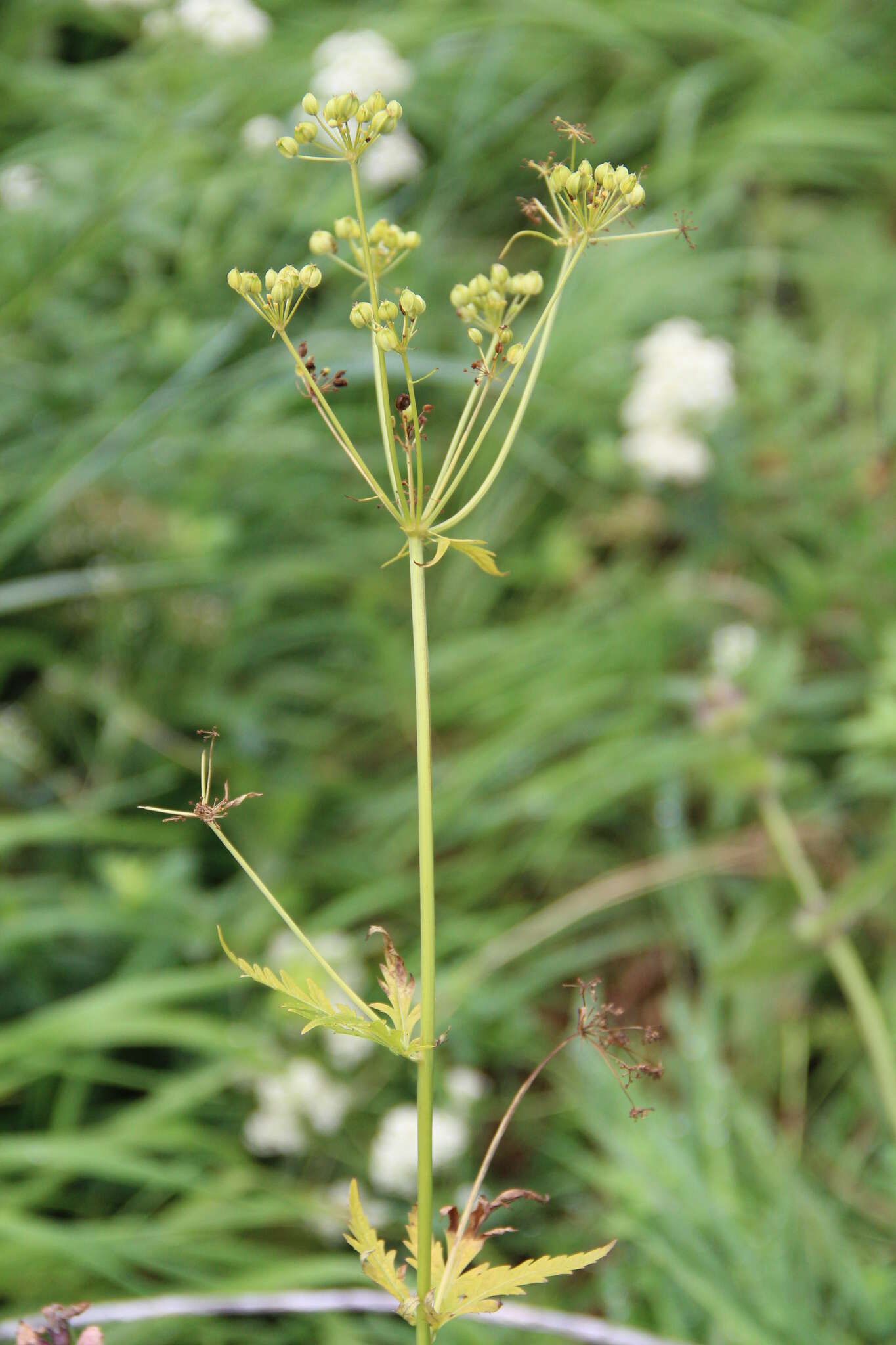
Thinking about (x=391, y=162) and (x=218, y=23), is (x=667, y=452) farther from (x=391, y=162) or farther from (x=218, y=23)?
(x=218, y=23)

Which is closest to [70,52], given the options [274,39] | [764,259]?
[274,39]

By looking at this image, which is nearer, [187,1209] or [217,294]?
[187,1209]

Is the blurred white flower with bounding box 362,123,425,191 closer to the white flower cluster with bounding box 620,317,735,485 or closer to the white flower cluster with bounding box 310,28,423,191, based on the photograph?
the white flower cluster with bounding box 310,28,423,191

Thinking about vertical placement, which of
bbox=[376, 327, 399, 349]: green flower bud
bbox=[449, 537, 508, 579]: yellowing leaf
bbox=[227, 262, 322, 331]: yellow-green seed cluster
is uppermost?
bbox=[227, 262, 322, 331]: yellow-green seed cluster

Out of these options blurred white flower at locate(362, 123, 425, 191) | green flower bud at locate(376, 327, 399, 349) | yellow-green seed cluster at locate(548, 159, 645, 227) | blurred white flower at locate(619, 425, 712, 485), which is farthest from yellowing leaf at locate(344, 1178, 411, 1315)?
blurred white flower at locate(362, 123, 425, 191)

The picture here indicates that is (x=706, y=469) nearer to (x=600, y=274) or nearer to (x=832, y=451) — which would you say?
(x=832, y=451)

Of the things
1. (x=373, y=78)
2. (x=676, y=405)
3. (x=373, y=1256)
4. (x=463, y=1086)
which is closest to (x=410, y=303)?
(x=373, y=1256)
